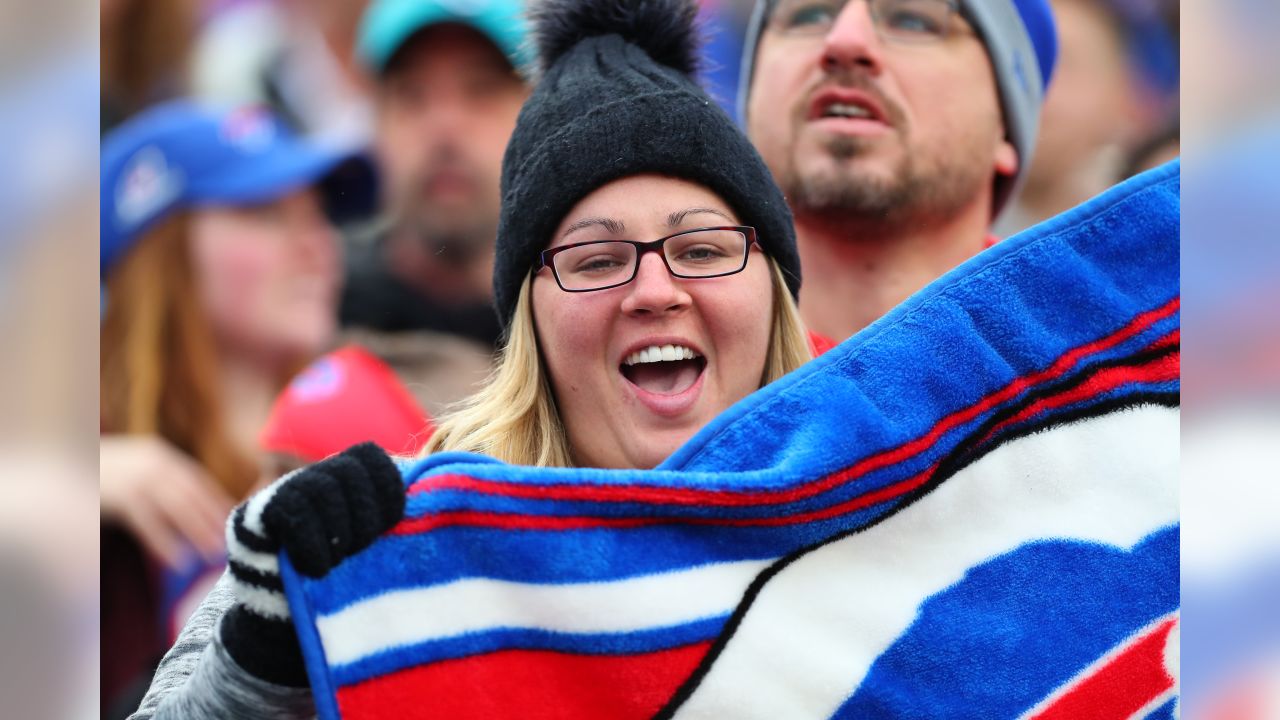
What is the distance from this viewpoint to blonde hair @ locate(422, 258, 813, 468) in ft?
4.66

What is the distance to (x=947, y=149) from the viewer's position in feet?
5.59

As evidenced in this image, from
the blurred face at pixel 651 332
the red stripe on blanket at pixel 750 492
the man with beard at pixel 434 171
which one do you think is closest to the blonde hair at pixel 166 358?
the man with beard at pixel 434 171

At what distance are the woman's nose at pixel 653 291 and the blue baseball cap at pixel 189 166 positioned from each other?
1591 millimetres

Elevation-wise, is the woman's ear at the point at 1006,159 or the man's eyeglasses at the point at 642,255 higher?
the woman's ear at the point at 1006,159

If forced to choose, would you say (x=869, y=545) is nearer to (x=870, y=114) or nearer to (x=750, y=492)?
(x=750, y=492)

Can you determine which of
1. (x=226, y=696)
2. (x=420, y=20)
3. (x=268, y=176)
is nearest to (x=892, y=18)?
(x=226, y=696)

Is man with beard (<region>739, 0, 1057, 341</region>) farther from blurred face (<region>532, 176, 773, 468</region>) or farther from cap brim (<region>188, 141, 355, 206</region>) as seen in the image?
cap brim (<region>188, 141, 355, 206</region>)

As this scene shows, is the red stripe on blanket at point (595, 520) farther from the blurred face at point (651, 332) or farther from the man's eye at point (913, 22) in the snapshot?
the man's eye at point (913, 22)

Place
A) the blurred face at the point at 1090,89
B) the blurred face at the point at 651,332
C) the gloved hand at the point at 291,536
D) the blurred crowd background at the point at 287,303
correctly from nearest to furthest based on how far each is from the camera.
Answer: the gloved hand at the point at 291,536 → the blurred crowd background at the point at 287,303 → the blurred face at the point at 651,332 → the blurred face at the point at 1090,89

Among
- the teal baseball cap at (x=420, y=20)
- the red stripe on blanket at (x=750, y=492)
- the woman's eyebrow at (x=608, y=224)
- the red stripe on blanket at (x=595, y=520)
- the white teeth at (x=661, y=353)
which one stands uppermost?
the teal baseball cap at (x=420, y=20)

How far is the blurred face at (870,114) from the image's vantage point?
1.66m

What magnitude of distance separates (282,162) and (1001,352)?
2005 millimetres
